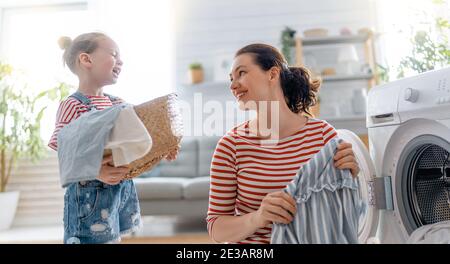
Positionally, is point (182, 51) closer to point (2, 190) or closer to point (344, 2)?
point (344, 2)

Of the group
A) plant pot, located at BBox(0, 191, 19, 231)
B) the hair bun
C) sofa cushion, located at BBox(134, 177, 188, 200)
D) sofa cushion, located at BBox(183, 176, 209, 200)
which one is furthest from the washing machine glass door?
plant pot, located at BBox(0, 191, 19, 231)

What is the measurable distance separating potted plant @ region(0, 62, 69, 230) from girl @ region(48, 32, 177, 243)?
211cm

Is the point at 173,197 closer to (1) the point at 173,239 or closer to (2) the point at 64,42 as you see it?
(1) the point at 173,239

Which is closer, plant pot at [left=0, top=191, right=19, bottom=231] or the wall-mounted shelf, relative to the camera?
plant pot at [left=0, top=191, right=19, bottom=231]

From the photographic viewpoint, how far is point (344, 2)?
10.4ft

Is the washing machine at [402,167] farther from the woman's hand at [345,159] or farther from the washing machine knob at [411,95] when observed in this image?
the woman's hand at [345,159]

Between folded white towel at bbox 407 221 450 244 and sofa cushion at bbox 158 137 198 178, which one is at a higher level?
sofa cushion at bbox 158 137 198 178

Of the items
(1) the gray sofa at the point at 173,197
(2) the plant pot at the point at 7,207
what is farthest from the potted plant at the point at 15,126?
(1) the gray sofa at the point at 173,197

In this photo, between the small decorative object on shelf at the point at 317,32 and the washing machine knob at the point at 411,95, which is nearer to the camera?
the washing machine knob at the point at 411,95

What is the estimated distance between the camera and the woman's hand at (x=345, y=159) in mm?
705

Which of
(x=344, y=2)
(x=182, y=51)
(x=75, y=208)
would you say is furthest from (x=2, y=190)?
(x=344, y=2)

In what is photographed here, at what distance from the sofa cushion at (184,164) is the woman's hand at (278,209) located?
6.97ft

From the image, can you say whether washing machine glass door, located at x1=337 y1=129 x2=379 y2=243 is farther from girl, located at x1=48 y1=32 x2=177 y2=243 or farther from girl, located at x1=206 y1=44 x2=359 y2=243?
girl, located at x1=48 y1=32 x2=177 y2=243

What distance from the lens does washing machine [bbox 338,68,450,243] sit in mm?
1004
